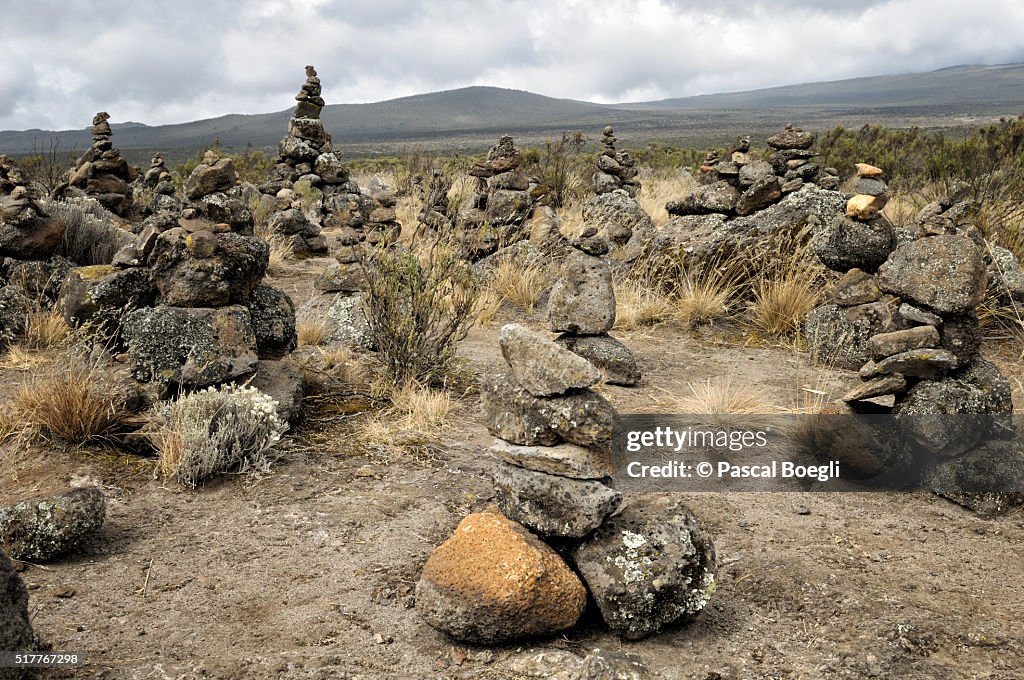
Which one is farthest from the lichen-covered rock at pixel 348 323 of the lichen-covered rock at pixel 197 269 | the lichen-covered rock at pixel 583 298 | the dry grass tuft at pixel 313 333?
the lichen-covered rock at pixel 583 298

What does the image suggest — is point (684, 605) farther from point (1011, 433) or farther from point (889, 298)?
point (889, 298)

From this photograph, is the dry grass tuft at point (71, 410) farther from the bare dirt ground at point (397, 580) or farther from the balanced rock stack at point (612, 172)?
the balanced rock stack at point (612, 172)

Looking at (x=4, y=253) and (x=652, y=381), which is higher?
(x=4, y=253)

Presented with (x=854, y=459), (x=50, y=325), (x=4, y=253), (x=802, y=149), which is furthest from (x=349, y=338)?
(x=802, y=149)

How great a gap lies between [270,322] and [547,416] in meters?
3.40

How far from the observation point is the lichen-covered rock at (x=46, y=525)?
3.75 m

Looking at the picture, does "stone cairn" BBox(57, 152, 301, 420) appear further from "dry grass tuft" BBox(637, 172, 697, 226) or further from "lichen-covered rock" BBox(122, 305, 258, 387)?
"dry grass tuft" BBox(637, 172, 697, 226)

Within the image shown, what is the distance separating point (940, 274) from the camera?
4.77m

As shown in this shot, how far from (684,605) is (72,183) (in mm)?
13119

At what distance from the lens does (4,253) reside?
309 inches

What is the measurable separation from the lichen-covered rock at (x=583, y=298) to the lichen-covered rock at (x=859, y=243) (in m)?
1.92

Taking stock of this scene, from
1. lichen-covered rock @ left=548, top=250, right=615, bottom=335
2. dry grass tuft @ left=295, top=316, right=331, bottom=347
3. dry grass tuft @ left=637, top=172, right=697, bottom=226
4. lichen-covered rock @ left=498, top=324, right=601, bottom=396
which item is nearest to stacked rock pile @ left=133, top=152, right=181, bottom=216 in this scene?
dry grass tuft @ left=295, top=316, right=331, bottom=347

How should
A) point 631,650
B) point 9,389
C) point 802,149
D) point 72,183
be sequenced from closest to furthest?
point 631,650 → point 9,389 → point 802,149 → point 72,183

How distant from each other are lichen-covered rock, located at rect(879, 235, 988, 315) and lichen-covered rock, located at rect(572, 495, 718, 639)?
2463 mm
